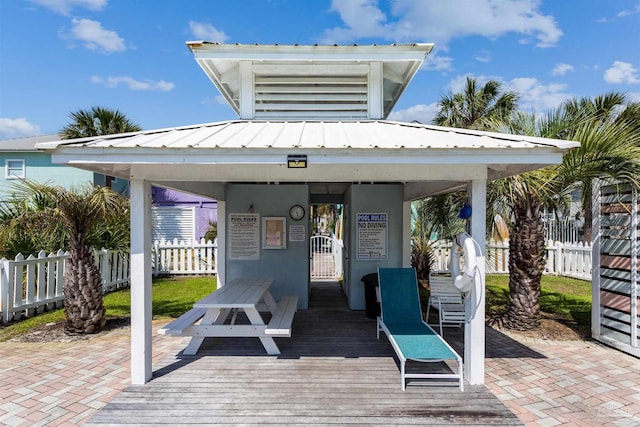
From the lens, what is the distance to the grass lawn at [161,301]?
21.6 feet

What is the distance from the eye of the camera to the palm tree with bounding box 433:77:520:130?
12.5 metres

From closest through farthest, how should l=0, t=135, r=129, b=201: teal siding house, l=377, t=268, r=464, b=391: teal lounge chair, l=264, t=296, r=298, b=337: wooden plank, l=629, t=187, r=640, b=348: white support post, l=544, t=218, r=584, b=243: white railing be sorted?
l=377, t=268, r=464, b=391: teal lounge chair < l=264, t=296, r=298, b=337: wooden plank < l=629, t=187, r=640, b=348: white support post < l=0, t=135, r=129, b=201: teal siding house < l=544, t=218, r=584, b=243: white railing

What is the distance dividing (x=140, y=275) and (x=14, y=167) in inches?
692

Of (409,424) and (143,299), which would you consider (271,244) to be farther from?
(409,424)

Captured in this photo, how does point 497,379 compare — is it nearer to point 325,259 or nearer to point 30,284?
point 30,284

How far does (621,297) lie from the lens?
5.41m

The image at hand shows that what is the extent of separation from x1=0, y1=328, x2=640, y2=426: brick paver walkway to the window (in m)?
14.4

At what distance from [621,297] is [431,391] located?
3.83 m

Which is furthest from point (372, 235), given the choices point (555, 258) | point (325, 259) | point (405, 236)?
point (555, 258)

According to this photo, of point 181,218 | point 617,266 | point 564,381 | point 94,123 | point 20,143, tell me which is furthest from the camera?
point 181,218

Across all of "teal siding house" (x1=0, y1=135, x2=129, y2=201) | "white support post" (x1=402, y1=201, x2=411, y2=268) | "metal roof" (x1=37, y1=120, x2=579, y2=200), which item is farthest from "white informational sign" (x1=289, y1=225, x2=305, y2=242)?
"teal siding house" (x1=0, y1=135, x2=129, y2=201)

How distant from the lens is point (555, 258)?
1180 centimetres

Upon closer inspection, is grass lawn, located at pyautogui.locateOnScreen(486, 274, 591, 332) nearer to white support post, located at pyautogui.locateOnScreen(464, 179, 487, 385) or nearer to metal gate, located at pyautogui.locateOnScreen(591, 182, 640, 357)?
metal gate, located at pyautogui.locateOnScreen(591, 182, 640, 357)

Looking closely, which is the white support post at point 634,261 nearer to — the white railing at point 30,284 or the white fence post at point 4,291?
the white railing at point 30,284
